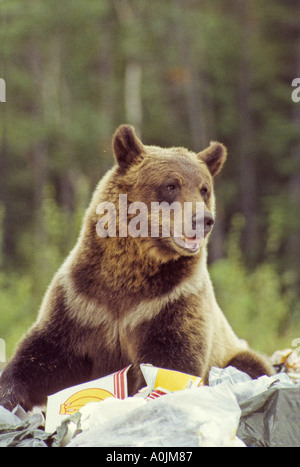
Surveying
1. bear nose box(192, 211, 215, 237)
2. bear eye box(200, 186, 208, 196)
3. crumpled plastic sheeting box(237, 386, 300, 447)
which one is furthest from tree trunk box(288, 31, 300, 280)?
crumpled plastic sheeting box(237, 386, 300, 447)

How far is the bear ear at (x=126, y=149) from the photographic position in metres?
3.59

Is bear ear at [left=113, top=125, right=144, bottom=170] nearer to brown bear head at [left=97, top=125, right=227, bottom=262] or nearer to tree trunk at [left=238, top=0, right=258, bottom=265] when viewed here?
brown bear head at [left=97, top=125, right=227, bottom=262]

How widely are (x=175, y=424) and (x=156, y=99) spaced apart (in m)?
15.0

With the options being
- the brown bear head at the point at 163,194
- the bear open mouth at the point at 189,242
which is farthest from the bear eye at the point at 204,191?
the bear open mouth at the point at 189,242

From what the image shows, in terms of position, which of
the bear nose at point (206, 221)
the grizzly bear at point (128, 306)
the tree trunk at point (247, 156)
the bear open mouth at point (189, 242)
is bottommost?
the grizzly bear at point (128, 306)

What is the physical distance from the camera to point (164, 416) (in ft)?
8.27

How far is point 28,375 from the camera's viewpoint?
3371 millimetres

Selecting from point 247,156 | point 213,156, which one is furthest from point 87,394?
point 247,156

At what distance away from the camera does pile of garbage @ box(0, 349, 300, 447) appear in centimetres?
246

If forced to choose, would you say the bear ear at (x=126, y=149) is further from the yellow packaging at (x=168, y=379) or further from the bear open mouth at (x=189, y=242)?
the yellow packaging at (x=168, y=379)

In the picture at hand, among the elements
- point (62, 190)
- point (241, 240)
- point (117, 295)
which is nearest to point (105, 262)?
point (117, 295)

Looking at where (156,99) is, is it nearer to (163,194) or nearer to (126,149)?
(126,149)

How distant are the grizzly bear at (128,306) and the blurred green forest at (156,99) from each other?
9.63 metres

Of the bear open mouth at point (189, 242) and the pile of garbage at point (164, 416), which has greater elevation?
the bear open mouth at point (189, 242)
